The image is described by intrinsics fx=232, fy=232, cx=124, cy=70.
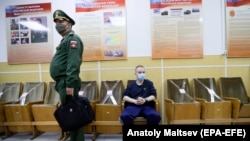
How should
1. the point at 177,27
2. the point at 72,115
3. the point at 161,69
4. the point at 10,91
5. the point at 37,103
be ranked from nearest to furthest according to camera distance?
the point at 72,115 < the point at 37,103 < the point at 177,27 < the point at 161,69 < the point at 10,91

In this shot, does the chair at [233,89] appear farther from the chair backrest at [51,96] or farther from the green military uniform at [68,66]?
the chair backrest at [51,96]

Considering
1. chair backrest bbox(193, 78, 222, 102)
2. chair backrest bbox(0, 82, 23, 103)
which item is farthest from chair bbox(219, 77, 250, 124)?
chair backrest bbox(0, 82, 23, 103)

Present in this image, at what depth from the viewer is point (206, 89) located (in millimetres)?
3789

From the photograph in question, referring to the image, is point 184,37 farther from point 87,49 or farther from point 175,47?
point 87,49

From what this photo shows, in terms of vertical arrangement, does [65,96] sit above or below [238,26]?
below

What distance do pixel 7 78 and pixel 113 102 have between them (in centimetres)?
210

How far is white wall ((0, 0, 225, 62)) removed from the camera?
387 cm

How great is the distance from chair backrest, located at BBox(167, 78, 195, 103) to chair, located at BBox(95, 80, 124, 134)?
804 millimetres

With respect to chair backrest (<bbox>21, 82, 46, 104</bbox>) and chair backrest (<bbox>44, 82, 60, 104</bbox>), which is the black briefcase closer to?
chair backrest (<bbox>44, 82, 60, 104</bbox>)

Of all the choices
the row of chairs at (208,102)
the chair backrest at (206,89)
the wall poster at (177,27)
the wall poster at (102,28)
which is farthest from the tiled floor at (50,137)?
the wall poster at (177,27)

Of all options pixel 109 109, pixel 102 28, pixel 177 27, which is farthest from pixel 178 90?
pixel 102 28

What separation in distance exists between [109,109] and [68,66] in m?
1.26

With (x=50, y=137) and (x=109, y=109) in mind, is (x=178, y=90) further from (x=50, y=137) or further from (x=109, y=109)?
(x=50, y=137)

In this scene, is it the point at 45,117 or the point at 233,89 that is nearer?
the point at 45,117
